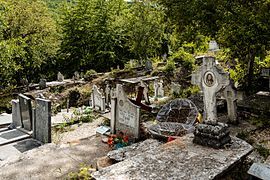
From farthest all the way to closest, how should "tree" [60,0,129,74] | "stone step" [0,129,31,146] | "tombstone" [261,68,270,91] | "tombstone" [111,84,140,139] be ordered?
"tree" [60,0,129,74] → "tombstone" [261,68,270,91] → "stone step" [0,129,31,146] → "tombstone" [111,84,140,139]

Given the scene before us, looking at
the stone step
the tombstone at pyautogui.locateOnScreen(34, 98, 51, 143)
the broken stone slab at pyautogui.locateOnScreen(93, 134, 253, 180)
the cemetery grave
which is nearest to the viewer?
the broken stone slab at pyautogui.locateOnScreen(93, 134, 253, 180)

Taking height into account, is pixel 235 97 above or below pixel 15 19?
below

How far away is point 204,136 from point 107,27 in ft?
79.0

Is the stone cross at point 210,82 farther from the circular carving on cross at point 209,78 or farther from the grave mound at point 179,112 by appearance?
the grave mound at point 179,112

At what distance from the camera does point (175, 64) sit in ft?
63.9

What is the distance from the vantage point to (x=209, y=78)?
594cm

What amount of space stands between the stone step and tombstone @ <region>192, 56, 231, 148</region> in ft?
19.1

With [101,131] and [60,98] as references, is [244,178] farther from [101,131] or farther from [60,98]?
[60,98]

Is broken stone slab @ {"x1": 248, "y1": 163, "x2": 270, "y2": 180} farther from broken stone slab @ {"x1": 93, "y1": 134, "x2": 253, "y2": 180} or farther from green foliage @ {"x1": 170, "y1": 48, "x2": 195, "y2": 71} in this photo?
green foliage @ {"x1": 170, "y1": 48, "x2": 195, "y2": 71}

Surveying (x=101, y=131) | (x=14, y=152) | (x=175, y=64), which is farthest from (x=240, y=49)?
(x=175, y=64)

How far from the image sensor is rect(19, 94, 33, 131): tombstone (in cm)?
952

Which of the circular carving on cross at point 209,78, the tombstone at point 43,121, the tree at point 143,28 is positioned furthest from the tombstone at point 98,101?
the tree at point 143,28

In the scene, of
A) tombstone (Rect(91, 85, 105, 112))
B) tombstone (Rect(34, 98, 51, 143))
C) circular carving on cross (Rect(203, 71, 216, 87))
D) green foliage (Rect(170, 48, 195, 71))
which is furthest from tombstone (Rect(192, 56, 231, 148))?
green foliage (Rect(170, 48, 195, 71))

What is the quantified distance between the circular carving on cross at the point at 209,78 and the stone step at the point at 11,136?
19.5 feet
